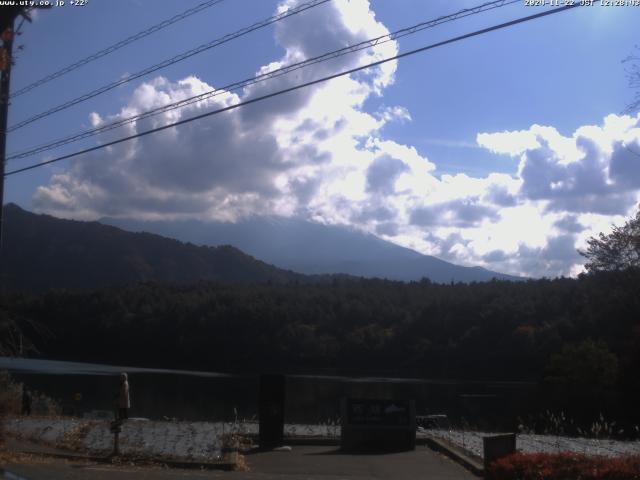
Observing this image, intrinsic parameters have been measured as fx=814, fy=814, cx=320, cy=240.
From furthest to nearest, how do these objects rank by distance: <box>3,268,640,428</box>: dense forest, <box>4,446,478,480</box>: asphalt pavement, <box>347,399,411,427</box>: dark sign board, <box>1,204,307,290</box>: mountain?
<box>1,204,307,290</box>: mountain
<box>3,268,640,428</box>: dense forest
<box>347,399,411,427</box>: dark sign board
<box>4,446,478,480</box>: asphalt pavement

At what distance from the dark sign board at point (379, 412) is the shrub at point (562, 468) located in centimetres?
586

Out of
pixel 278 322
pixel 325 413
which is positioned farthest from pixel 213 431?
pixel 278 322

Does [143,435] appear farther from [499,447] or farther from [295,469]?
[499,447]

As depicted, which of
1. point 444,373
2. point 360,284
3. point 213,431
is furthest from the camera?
point 360,284

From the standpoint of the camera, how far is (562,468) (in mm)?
11375

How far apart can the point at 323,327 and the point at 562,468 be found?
97286 mm

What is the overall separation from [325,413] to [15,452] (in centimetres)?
2668

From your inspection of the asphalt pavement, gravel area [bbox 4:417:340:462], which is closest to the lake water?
gravel area [bbox 4:417:340:462]

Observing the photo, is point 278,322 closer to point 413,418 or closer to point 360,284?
point 360,284

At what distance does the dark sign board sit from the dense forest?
51.2 m

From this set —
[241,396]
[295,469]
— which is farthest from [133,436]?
[241,396]

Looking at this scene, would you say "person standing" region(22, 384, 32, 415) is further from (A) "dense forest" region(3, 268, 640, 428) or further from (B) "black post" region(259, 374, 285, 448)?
(A) "dense forest" region(3, 268, 640, 428)

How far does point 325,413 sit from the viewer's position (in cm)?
4106

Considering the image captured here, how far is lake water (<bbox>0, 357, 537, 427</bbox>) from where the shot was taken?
3956cm
